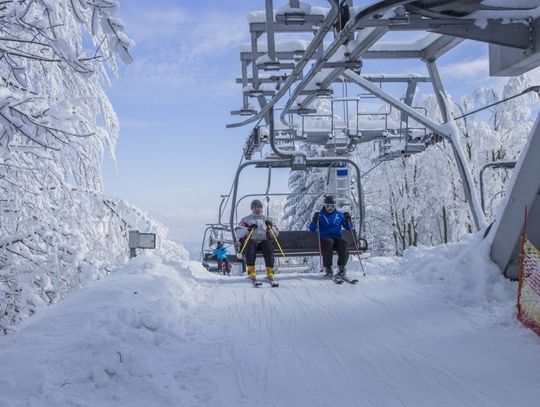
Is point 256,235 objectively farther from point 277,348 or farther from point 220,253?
point 220,253

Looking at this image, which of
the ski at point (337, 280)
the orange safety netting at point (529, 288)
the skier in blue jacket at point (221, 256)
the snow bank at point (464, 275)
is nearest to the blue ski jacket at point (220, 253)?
the skier in blue jacket at point (221, 256)

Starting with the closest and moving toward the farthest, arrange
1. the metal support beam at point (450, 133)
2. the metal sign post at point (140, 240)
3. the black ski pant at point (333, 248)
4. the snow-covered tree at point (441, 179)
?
the metal sign post at point (140, 240)
the black ski pant at point (333, 248)
the metal support beam at point (450, 133)
the snow-covered tree at point (441, 179)

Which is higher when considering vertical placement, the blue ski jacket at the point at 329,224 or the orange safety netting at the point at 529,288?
the blue ski jacket at the point at 329,224

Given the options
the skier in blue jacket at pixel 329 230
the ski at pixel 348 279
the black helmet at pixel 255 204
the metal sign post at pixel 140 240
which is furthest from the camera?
the black helmet at pixel 255 204

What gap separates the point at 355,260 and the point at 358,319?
642cm

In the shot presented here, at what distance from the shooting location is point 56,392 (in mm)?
3635

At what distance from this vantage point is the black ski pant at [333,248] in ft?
33.3

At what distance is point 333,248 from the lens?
10.4 metres

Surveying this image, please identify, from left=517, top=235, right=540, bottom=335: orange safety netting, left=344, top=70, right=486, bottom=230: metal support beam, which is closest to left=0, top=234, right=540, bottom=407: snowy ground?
left=517, top=235, right=540, bottom=335: orange safety netting

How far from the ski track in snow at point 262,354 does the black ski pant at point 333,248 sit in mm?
2600

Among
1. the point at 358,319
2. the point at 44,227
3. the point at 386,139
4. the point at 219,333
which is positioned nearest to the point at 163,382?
the point at 219,333

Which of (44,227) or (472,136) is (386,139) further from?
(472,136)

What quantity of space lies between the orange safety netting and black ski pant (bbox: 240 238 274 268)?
4.75 meters

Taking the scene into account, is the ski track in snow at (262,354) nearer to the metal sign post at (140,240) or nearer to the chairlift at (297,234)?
the metal sign post at (140,240)
